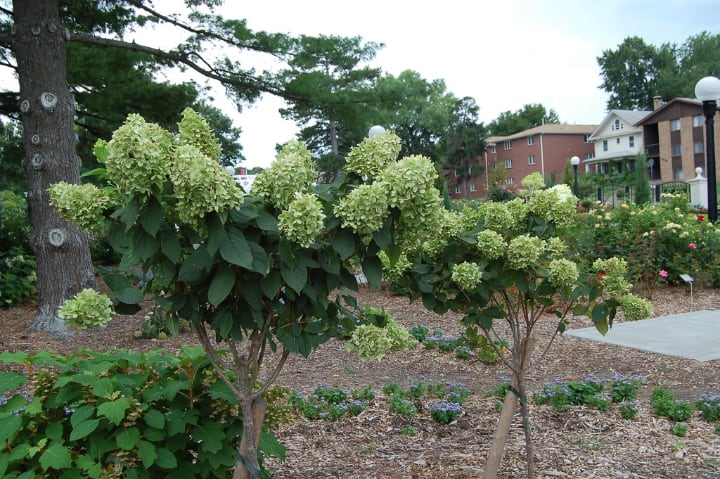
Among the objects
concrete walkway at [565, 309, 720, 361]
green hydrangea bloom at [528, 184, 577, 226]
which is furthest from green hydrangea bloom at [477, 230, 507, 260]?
concrete walkway at [565, 309, 720, 361]

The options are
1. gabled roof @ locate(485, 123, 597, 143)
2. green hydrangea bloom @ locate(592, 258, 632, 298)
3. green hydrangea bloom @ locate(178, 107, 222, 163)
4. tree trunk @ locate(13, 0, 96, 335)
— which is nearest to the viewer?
green hydrangea bloom @ locate(178, 107, 222, 163)

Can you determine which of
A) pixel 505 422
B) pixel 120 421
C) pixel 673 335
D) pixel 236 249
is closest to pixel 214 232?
pixel 236 249

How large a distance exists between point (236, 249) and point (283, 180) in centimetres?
24

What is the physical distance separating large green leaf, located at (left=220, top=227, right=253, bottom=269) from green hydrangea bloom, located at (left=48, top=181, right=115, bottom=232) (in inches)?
15.5

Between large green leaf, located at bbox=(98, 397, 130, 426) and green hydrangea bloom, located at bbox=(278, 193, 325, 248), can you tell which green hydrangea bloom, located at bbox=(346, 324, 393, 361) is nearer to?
green hydrangea bloom, located at bbox=(278, 193, 325, 248)

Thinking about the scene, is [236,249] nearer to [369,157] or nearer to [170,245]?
[170,245]

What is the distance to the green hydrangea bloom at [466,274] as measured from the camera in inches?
79.6

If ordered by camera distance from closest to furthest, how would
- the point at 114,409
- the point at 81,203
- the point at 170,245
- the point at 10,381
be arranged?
the point at 170,245 < the point at 81,203 < the point at 114,409 < the point at 10,381

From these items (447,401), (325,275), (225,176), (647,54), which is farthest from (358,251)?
(647,54)

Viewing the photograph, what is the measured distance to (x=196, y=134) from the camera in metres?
1.71

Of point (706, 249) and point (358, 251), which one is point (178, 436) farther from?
point (706, 249)

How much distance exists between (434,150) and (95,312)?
4622cm

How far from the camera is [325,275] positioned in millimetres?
1686

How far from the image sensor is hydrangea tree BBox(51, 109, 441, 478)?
1.41m
